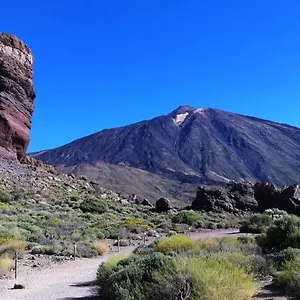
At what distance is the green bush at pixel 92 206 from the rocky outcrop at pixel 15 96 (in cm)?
1122

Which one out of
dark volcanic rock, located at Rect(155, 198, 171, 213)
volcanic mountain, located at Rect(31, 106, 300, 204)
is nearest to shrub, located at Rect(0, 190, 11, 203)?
dark volcanic rock, located at Rect(155, 198, 171, 213)

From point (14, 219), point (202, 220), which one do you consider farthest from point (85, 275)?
point (202, 220)

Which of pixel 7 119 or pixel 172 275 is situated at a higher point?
pixel 7 119

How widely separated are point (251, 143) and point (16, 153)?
15036 centimetres

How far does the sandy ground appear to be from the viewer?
11212 mm

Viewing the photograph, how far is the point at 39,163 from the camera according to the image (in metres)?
56.2

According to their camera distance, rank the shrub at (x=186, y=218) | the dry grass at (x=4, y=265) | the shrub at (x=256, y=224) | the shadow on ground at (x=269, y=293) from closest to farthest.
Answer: the shadow on ground at (x=269, y=293), the dry grass at (x=4, y=265), the shrub at (x=256, y=224), the shrub at (x=186, y=218)

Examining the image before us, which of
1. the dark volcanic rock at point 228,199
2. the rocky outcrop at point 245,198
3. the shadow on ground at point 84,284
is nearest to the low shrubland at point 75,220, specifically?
the dark volcanic rock at point 228,199

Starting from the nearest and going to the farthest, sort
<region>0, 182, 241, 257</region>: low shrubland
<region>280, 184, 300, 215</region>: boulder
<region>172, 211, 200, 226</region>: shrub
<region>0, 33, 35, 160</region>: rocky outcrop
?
<region>0, 182, 241, 257</region>: low shrubland, <region>172, 211, 200, 226</region>: shrub, <region>280, 184, 300, 215</region>: boulder, <region>0, 33, 35, 160</region>: rocky outcrop

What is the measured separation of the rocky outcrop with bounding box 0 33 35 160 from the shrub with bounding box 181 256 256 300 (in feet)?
137

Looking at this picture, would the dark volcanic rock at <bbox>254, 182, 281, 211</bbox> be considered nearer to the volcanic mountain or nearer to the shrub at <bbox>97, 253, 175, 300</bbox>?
the shrub at <bbox>97, 253, 175, 300</bbox>

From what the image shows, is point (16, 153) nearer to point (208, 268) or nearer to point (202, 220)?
point (202, 220)

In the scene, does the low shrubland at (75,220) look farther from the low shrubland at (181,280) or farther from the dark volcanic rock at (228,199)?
the low shrubland at (181,280)

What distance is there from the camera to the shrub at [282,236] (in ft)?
49.5
